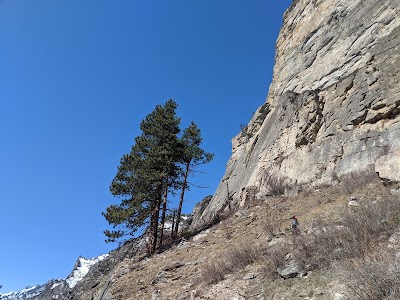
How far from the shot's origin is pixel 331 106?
20125 mm

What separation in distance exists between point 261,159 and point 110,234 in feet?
40.7

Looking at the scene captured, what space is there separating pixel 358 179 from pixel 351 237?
661 centimetres

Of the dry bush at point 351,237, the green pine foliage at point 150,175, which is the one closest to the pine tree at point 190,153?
the green pine foliage at point 150,175

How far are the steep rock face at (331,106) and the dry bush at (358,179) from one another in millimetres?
546

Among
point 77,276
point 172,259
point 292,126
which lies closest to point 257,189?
point 292,126

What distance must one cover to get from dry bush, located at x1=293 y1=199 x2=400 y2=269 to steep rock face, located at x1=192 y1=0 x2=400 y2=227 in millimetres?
3324

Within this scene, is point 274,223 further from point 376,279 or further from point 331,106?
point 331,106

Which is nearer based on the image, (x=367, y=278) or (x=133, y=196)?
(x=367, y=278)

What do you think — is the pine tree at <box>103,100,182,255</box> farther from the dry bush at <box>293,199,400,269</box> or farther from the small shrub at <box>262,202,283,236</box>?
the dry bush at <box>293,199,400,269</box>

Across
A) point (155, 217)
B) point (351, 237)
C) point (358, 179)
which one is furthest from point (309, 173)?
point (351, 237)

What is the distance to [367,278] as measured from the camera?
202 inches

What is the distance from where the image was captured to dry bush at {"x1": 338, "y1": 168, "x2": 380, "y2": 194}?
12805mm

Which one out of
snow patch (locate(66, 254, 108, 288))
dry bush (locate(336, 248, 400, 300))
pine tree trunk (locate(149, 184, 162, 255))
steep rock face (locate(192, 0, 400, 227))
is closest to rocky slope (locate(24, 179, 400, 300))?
dry bush (locate(336, 248, 400, 300))

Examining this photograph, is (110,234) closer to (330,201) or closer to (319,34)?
(330,201)
